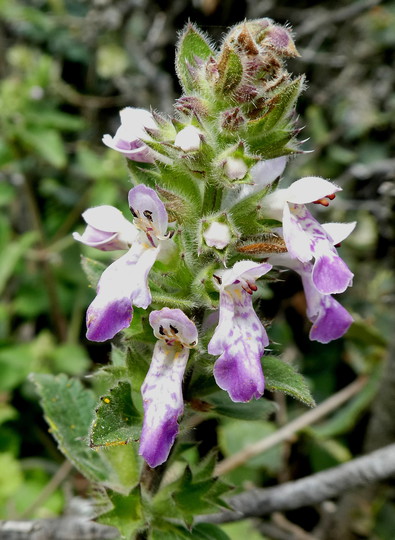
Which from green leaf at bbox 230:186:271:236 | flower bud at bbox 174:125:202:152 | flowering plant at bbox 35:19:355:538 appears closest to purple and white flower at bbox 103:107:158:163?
flowering plant at bbox 35:19:355:538

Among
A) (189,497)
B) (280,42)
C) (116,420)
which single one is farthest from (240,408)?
(280,42)

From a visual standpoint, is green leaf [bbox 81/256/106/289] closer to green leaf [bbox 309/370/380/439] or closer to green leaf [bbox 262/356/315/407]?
green leaf [bbox 262/356/315/407]

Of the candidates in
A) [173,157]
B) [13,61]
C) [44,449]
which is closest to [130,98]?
[13,61]

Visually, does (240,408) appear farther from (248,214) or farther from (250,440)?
(250,440)

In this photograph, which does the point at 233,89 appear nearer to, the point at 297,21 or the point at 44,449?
the point at 44,449

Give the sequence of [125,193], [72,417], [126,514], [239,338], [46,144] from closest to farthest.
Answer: [239,338] → [126,514] → [72,417] → [46,144] → [125,193]

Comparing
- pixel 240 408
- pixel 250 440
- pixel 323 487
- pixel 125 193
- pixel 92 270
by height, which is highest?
pixel 92 270

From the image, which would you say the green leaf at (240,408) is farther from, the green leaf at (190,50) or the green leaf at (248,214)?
the green leaf at (190,50)

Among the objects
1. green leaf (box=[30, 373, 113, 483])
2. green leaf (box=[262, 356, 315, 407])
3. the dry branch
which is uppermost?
green leaf (box=[262, 356, 315, 407])
